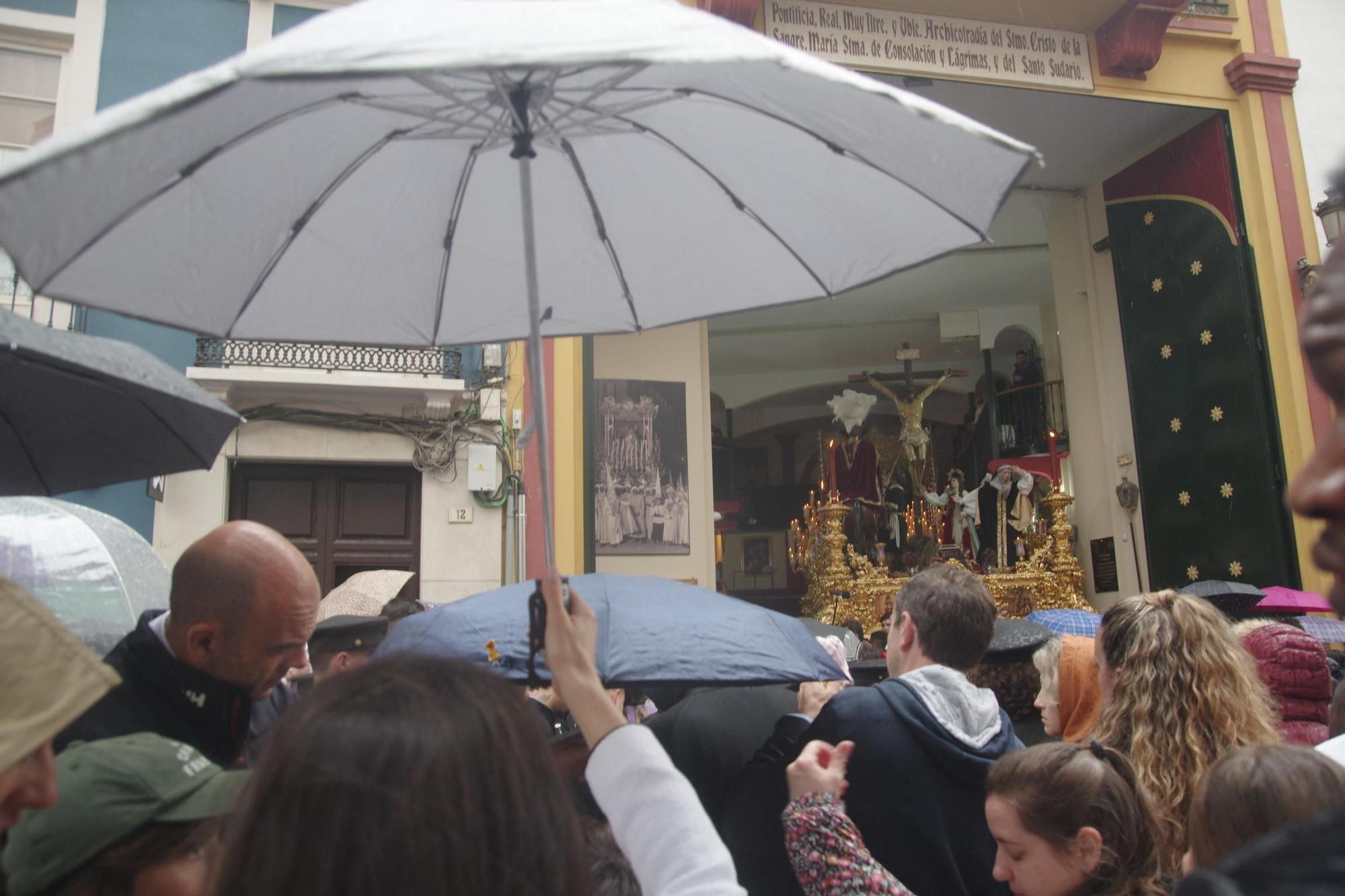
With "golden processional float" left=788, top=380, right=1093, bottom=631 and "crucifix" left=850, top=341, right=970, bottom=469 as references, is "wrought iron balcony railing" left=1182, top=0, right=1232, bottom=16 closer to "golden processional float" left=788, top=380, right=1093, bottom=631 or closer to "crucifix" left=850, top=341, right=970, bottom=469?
"golden processional float" left=788, top=380, right=1093, bottom=631

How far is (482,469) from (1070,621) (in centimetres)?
682

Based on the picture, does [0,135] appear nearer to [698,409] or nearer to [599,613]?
[698,409]

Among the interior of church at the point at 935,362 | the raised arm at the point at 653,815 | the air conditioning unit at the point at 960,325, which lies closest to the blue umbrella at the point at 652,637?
the raised arm at the point at 653,815

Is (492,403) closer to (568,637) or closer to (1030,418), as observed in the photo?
(1030,418)

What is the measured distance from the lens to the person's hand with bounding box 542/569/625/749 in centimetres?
160

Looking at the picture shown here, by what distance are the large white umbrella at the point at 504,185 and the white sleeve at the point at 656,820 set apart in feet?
2.45

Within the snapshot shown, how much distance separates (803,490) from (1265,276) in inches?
433

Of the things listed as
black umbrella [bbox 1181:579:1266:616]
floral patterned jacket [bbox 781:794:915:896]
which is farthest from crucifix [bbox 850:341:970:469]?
floral patterned jacket [bbox 781:794:915:896]

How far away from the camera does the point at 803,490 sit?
2177cm

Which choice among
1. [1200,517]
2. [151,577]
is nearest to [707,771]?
[151,577]

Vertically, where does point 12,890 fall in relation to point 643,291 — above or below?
below

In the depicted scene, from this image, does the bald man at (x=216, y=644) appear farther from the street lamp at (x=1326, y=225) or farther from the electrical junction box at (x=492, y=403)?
the electrical junction box at (x=492, y=403)

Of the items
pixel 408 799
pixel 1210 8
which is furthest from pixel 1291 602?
pixel 408 799

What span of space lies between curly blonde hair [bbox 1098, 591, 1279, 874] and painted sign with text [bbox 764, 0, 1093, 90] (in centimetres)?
920
